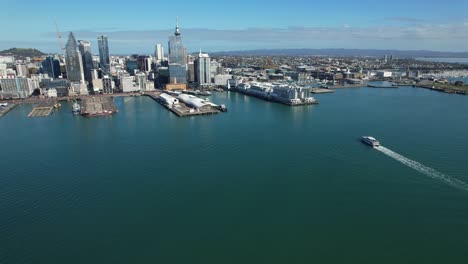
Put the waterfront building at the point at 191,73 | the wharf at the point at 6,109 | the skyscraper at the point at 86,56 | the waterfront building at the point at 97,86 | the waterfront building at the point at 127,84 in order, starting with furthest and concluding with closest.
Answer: the skyscraper at the point at 86,56, the waterfront building at the point at 191,73, the waterfront building at the point at 127,84, the waterfront building at the point at 97,86, the wharf at the point at 6,109

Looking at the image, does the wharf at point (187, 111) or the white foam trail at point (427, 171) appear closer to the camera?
the white foam trail at point (427, 171)

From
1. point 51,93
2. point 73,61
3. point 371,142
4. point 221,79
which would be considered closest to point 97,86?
point 51,93

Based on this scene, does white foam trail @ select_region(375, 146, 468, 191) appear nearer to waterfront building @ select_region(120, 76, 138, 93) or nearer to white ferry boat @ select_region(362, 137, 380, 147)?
white ferry boat @ select_region(362, 137, 380, 147)

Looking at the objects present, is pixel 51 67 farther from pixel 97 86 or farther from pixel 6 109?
pixel 6 109

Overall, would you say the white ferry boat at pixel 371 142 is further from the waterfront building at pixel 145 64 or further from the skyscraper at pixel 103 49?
the skyscraper at pixel 103 49

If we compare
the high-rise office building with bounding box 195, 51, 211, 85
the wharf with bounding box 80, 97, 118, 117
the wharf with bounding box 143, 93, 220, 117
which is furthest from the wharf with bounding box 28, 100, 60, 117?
the high-rise office building with bounding box 195, 51, 211, 85

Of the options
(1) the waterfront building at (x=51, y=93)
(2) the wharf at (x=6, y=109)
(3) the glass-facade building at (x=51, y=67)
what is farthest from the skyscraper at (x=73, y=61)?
(2) the wharf at (x=6, y=109)
